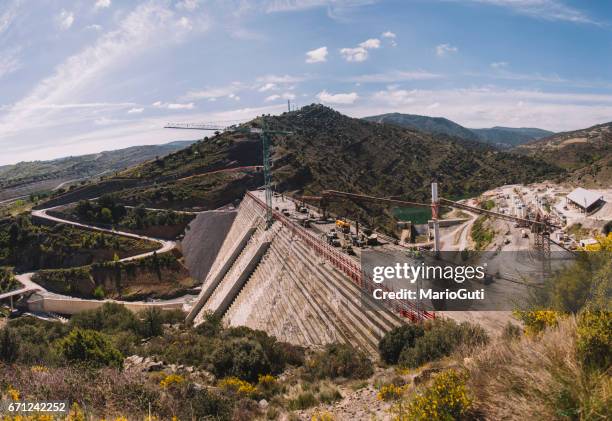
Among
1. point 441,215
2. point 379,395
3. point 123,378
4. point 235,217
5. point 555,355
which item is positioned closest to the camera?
point 555,355

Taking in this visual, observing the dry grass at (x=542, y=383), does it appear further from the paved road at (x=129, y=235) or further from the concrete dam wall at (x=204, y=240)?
the paved road at (x=129, y=235)

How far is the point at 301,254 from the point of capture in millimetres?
27859

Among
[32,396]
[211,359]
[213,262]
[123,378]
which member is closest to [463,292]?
[211,359]

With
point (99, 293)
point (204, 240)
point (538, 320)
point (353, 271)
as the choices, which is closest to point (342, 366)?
point (538, 320)

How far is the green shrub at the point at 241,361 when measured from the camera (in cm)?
1430

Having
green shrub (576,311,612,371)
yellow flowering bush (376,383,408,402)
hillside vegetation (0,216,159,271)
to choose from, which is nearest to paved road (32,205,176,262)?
hillside vegetation (0,216,159,271)

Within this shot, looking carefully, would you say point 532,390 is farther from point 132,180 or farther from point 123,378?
point 132,180

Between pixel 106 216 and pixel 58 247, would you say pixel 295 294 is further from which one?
pixel 106 216

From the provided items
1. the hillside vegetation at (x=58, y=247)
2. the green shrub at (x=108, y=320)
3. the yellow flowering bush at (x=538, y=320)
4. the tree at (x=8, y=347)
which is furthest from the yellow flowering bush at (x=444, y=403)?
the hillside vegetation at (x=58, y=247)

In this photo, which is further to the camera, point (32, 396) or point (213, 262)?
point (213, 262)

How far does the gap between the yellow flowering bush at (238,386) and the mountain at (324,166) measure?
60.0 meters

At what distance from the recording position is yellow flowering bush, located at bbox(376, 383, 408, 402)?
9180mm

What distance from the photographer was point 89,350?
15.6m

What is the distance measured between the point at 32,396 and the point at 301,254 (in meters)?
20.1
